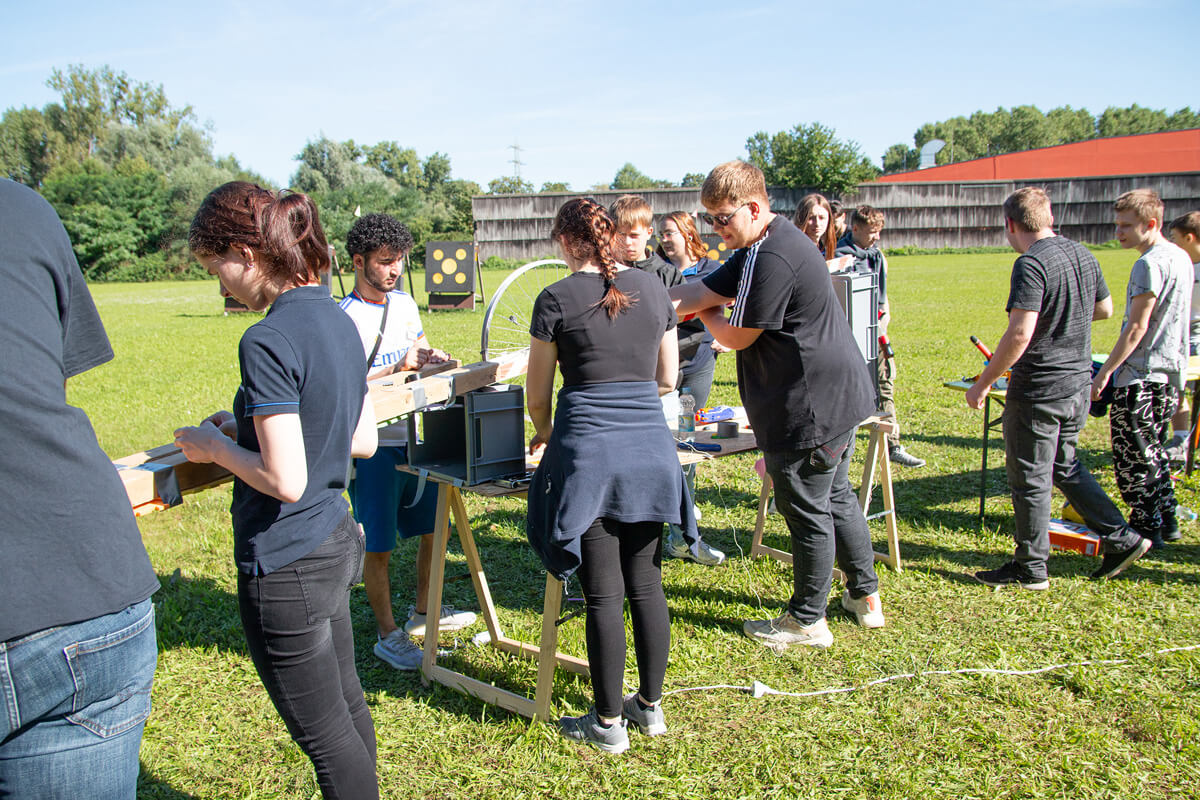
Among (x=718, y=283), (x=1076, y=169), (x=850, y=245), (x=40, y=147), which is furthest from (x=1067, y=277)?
(x=40, y=147)

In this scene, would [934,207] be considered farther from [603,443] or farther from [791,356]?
[603,443]

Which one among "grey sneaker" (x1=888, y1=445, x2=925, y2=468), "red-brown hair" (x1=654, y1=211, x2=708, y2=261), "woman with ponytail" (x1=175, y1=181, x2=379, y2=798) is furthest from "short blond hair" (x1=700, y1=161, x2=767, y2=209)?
"grey sneaker" (x1=888, y1=445, x2=925, y2=468)

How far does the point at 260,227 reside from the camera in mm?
1568

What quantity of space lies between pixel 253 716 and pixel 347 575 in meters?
1.47

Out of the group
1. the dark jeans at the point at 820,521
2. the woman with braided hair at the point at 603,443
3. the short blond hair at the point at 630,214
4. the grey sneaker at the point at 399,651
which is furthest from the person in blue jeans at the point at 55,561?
the short blond hair at the point at 630,214

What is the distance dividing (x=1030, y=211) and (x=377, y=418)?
292 centimetres

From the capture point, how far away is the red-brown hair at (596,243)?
7.25 ft

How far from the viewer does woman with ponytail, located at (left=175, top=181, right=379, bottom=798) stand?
4.98 ft

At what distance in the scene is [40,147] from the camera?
47500 millimetres

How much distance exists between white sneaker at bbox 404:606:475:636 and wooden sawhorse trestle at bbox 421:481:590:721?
172 mm

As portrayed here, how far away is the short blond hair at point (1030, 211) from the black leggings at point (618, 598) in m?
2.32

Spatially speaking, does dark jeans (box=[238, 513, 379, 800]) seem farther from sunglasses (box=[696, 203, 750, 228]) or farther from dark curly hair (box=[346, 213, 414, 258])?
sunglasses (box=[696, 203, 750, 228])

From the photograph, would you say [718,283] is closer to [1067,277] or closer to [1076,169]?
[1067,277]

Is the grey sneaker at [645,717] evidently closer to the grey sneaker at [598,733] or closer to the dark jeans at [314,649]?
the grey sneaker at [598,733]
